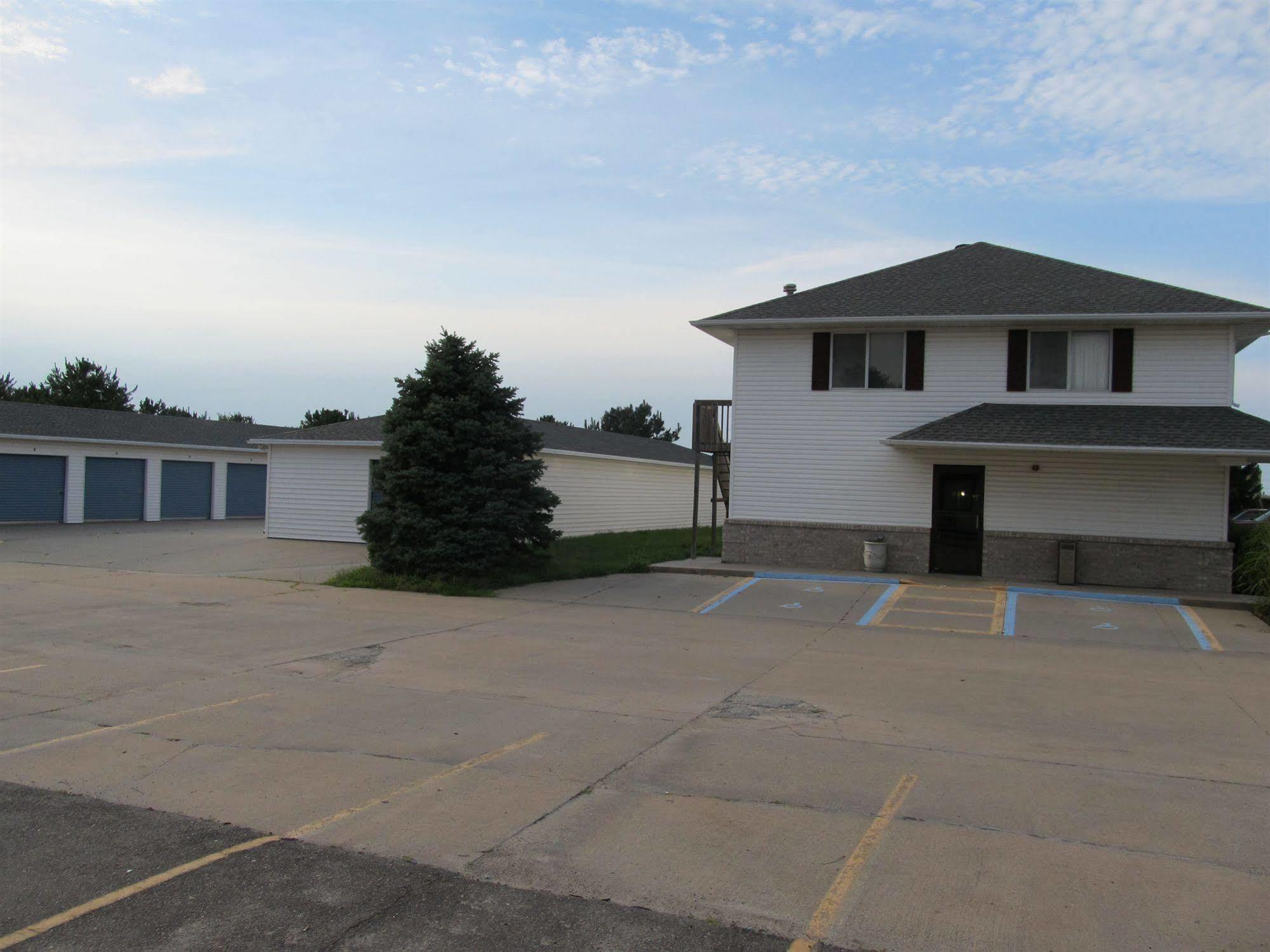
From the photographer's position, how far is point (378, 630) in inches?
492

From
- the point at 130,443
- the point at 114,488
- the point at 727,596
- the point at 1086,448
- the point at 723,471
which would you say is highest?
the point at 1086,448

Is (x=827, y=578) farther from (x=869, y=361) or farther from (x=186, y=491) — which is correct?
(x=186, y=491)

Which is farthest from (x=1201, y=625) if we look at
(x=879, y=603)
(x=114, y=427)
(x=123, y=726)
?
(x=114, y=427)

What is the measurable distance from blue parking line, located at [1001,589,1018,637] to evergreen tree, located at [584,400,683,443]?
196 feet

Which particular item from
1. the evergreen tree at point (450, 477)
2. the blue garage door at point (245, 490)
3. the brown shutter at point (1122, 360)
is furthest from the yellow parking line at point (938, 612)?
the blue garage door at point (245, 490)

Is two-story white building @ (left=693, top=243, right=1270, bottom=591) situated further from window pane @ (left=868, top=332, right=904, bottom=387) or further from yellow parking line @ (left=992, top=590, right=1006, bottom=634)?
yellow parking line @ (left=992, top=590, right=1006, bottom=634)

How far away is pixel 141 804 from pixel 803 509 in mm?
15543

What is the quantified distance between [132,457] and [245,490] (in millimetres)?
5089

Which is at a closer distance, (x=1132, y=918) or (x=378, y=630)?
(x=1132, y=918)

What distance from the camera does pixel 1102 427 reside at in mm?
17078

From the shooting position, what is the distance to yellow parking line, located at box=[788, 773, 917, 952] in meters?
4.13

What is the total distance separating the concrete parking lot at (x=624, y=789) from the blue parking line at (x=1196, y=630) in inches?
8.0

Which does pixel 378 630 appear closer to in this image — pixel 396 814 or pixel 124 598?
pixel 124 598

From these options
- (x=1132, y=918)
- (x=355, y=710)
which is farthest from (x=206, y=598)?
(x=1132, y=918)
